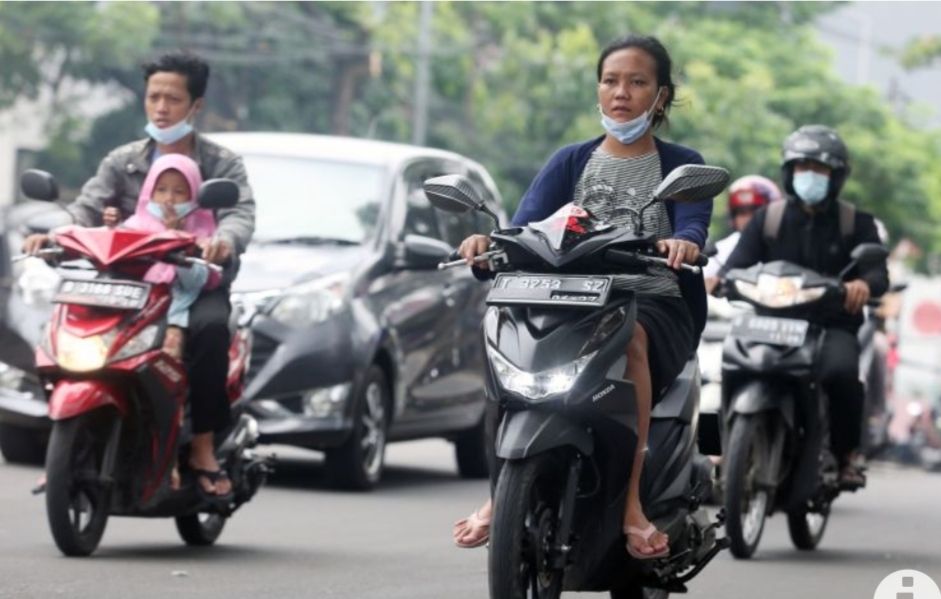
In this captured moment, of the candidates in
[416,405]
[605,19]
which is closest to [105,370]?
[416,405]

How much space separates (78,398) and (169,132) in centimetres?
151

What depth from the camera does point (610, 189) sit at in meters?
7.41

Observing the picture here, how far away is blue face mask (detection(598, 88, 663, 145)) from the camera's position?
7.39 meters

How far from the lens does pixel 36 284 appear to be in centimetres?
1316

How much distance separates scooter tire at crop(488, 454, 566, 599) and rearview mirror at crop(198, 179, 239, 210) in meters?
2.71

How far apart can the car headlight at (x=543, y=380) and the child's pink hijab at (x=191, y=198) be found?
2.94m

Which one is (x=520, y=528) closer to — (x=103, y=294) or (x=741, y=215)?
(x=103, y=294)

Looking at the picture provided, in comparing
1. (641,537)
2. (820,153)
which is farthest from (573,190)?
(820,153)

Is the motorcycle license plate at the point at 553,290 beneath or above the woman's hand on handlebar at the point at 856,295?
above

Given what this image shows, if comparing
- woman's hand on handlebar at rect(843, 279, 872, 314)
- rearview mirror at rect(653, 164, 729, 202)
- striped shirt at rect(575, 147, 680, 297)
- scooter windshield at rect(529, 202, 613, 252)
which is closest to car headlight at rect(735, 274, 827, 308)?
woman's hand on handlebar at rect(843, 279, 872, 314)

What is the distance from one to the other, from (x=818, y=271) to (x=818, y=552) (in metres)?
1.32

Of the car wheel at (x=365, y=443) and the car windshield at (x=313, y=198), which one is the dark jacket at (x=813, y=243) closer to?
the car wheel at (x=365, y=443)

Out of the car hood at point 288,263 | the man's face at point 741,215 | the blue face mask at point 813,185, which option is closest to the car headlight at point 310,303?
the car hood at point 288,263

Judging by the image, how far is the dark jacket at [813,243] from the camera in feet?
36.2
